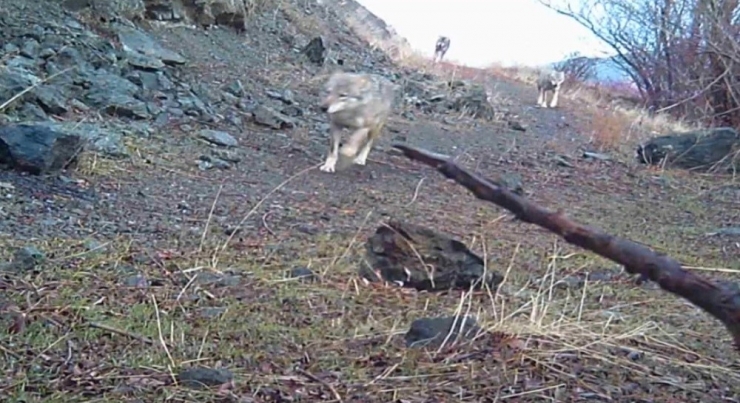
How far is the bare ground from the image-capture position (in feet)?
7.23

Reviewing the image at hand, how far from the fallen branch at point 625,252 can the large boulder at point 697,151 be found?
8028 mm

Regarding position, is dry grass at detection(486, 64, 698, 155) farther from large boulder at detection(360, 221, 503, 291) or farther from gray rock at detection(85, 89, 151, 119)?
large boulder at detection(360, 221, 503, 291)

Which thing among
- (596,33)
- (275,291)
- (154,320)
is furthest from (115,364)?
(596,33)

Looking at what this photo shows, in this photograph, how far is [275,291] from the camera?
2.97 metres

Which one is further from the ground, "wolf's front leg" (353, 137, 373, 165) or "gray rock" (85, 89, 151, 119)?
"wolf's front leg" (353, 137, 373, 165)

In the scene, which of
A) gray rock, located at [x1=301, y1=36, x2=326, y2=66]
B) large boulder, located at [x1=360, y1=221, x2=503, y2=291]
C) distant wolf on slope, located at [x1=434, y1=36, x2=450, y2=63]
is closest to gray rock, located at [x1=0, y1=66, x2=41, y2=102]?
large boulder, located at [x1=360, y1=221, x2=503, y2=291]

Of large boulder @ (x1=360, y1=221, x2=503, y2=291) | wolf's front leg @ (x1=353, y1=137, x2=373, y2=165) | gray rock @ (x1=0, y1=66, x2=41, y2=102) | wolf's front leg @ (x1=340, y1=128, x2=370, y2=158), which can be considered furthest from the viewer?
wolf's front leg @ (x1=353, y1=137, x2=373, y2=165)

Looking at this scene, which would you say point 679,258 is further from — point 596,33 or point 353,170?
point 596,33

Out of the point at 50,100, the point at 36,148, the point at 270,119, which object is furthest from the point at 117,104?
the point at 36,148

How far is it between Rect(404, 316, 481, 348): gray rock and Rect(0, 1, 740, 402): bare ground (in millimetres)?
37

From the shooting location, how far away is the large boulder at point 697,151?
8.93m

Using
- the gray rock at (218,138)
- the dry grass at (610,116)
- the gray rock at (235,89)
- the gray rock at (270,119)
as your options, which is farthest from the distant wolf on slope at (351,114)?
the dry grass at (610,116)

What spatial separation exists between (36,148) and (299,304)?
2178 millimetres

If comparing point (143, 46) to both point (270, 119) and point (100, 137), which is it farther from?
point (100, 137)
